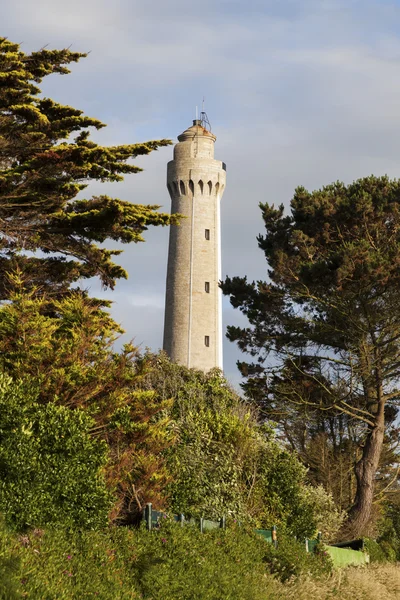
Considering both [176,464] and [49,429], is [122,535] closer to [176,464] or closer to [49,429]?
[49,429]

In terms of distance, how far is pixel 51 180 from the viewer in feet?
84.8

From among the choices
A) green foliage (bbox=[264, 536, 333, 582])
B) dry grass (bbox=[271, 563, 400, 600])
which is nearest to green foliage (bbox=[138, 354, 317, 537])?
green foliage (bbox=[264, 536, 333, 582])

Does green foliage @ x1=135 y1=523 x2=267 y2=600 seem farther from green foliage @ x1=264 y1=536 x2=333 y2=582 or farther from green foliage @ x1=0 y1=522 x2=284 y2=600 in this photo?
green foliage @ x1=264 y1=536 x2=333 y2=582

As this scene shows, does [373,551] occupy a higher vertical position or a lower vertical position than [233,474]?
lower

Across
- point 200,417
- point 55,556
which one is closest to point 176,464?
point 200,417

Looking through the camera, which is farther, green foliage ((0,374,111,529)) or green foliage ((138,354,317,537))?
green foliage ((138,354,317,537))

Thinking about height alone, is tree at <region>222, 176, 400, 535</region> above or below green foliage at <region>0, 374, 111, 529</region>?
above

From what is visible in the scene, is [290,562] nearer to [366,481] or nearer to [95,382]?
[95,382]

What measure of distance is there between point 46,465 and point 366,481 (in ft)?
77.0

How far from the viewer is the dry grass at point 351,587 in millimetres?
20406

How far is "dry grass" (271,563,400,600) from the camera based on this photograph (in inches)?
803

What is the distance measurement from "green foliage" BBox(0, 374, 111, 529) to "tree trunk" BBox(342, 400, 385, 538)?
71.8 feet

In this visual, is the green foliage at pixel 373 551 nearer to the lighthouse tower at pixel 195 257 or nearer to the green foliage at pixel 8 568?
the green foliage at pixel 8 568

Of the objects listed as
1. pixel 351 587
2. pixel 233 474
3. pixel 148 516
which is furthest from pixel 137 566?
pixel 233 474
